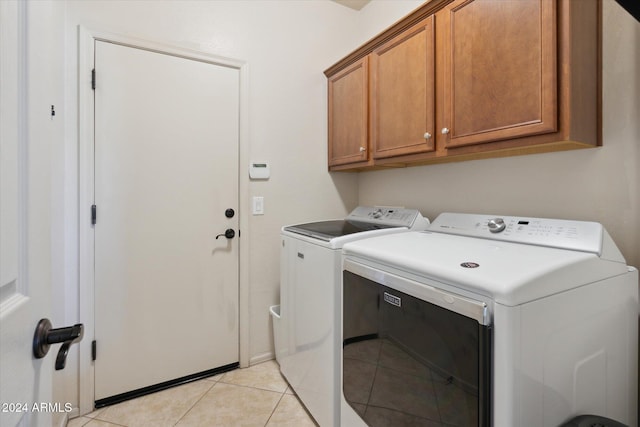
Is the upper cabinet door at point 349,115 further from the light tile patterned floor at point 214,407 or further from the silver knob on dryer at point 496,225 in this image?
the light tile patterned floor at point 214,407

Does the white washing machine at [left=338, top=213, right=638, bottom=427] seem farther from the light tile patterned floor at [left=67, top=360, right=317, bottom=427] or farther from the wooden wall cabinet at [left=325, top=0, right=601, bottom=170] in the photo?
the light tile patterned floor at [left=67, top=360, right=317, bottom=427]

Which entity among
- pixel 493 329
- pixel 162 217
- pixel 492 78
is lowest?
→ pixel 493 329

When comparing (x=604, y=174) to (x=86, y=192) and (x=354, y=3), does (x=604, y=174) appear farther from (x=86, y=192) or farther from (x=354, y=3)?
(x=86, y=192)

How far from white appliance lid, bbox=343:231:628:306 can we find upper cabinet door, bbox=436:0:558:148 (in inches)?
18.6

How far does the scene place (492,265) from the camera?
901mm

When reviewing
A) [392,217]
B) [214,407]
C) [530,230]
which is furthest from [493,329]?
[214,407]

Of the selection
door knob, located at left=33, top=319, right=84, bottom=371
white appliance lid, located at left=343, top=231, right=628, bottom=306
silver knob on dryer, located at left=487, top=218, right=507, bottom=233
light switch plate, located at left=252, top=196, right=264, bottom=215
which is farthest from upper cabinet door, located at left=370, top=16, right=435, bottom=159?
door knob, located at left=33, top=319, right=84, bottom=371

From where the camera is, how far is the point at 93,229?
5.57ft

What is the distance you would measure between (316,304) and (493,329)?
3.02 ft

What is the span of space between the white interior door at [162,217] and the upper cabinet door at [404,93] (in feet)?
3.16

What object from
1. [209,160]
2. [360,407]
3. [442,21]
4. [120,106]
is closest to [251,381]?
[360,407]

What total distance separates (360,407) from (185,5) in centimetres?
242

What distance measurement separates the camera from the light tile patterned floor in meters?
1.62

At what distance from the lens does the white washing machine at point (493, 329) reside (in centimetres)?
77
